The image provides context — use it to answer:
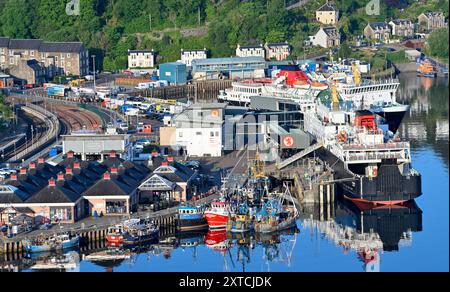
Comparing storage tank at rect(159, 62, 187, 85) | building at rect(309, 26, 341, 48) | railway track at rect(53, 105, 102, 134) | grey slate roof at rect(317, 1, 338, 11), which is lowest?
railway track at rect(53, 105, 102, 134)

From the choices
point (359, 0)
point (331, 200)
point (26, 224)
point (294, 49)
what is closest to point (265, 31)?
point (294, 49)

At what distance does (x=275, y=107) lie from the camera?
1655 inches

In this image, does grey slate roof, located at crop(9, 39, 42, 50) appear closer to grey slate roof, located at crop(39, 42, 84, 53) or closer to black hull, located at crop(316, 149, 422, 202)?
grey slate roof, located at crop(39, 42, 84, 53)

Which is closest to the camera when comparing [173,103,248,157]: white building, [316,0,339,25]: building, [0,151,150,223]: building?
[0,151,150,223]: building

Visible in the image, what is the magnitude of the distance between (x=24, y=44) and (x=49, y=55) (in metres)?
1.43

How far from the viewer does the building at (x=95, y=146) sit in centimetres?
3256

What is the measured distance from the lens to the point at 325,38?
5628cm

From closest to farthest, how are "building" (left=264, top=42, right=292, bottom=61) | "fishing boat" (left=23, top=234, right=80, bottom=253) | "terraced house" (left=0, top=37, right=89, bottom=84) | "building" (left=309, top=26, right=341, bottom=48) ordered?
"fishing boat" (left=23, top=234, right=80, bottom=253)
"terraced house" (left=0, top=37, right=89, bottom=84)
"building" (left=264, top=42, right=292, bottom=61)
"building" (left=309, top=26, right=341, bottom=48)

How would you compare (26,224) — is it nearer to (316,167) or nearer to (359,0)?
(316,167)

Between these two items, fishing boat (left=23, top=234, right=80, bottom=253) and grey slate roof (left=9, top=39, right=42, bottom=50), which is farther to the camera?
grey slate roof (left=9, top=39, right=42, bottom=50)

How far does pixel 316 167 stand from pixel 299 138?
301cm

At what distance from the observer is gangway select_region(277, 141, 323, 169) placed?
33.1 m

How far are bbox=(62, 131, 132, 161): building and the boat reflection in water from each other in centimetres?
506

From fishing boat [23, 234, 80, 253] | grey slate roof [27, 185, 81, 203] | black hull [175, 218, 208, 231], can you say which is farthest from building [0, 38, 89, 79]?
fishing boat [23, 234, 80, 253]
